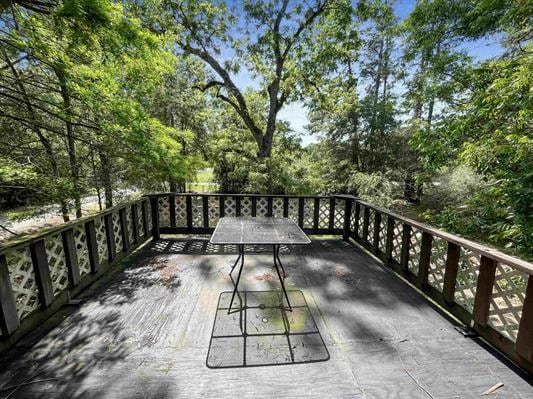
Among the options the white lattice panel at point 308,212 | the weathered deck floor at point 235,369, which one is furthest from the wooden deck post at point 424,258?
the white lattice panel at point 308,212

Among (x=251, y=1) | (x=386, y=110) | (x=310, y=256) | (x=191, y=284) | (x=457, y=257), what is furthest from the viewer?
(x=386, y=110)

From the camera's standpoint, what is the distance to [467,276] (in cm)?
224

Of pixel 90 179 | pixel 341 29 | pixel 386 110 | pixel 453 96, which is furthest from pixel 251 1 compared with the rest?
pixel 386 110

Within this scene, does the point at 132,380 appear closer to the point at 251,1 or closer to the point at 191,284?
the point at 191,284

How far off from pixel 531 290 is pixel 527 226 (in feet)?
5.29

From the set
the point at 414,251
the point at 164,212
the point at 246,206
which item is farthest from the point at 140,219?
the point at 414,251

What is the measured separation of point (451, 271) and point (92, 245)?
3936 mm

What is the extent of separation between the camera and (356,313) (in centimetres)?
243

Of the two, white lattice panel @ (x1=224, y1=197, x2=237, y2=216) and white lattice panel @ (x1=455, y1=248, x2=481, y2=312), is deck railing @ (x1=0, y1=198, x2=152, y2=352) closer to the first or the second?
white lattice panel @ (x1=224, y1=197, x2=237, y2=216)

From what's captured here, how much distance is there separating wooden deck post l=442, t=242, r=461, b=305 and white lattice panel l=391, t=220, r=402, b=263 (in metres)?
0.78

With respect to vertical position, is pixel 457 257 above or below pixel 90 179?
below

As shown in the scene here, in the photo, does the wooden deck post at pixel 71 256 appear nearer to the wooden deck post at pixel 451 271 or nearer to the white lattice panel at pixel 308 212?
the white lattice panel at pixel 308 212

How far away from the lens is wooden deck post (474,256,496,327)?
1.93m

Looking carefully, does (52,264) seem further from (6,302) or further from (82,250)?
(6,302)
